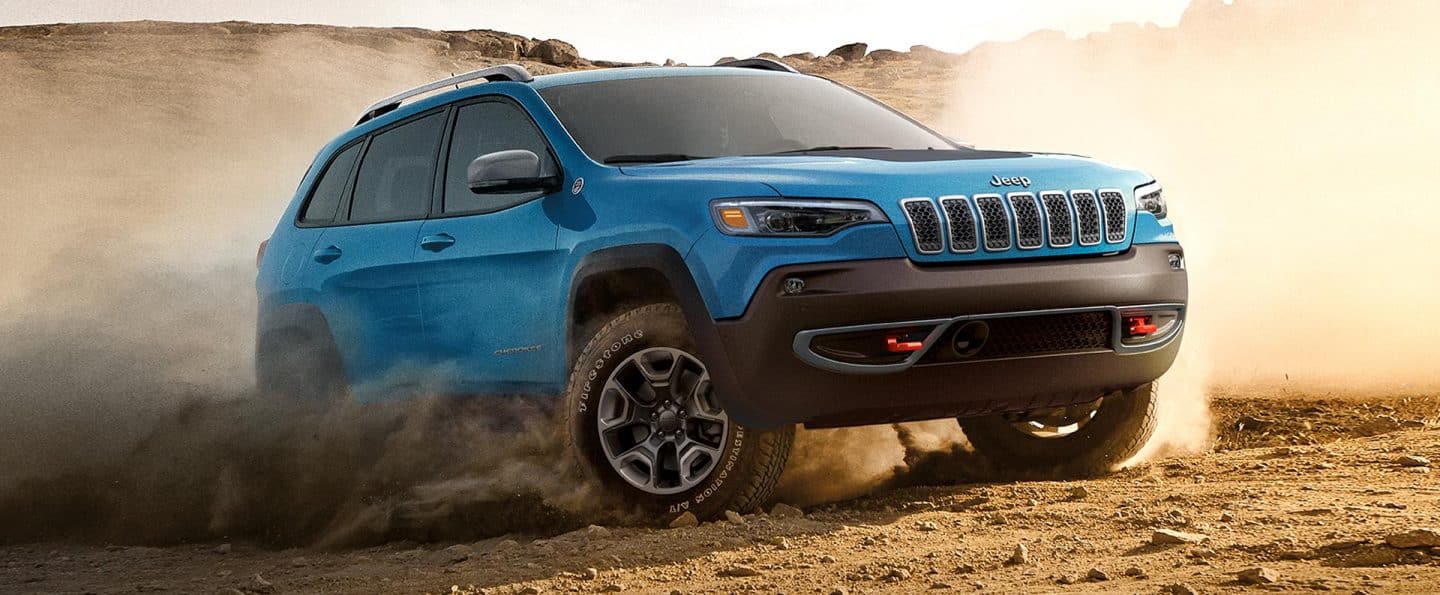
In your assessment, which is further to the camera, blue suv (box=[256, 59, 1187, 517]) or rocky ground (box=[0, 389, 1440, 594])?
blue suv (box=[256, 59, 1187, 517])

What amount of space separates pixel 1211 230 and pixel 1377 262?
2764mm

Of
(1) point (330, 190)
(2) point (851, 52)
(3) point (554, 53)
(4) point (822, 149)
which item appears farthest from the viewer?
(2) point (851, 52)

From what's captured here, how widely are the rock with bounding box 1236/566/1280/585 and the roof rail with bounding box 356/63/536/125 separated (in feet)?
11.5

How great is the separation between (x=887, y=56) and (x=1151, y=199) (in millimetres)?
89767

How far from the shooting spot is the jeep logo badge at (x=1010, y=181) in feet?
18.9

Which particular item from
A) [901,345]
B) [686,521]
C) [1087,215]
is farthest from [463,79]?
[1087,215]

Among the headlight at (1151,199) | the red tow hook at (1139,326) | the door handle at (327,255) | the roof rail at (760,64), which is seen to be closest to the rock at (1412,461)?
the red tow hook at (1139,326)

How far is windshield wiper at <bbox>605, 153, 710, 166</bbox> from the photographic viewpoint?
20.9ft

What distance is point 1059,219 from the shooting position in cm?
581

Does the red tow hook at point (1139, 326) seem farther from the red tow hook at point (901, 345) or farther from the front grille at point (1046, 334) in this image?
the red tow hook at point (901, 345)

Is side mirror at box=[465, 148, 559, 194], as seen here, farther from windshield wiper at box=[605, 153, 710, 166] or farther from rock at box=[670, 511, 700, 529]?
rock at box=[670, 511, 700, 529]

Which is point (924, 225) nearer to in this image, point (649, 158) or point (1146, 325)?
point (1146, 325)

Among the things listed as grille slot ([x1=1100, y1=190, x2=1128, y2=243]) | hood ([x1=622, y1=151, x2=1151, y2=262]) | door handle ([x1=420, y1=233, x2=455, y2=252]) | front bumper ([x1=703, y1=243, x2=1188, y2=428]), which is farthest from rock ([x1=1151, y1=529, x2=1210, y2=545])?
door handle ([x1=420, y1=233, x2=455, y2=252])

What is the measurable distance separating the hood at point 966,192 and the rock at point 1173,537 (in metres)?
1.05
